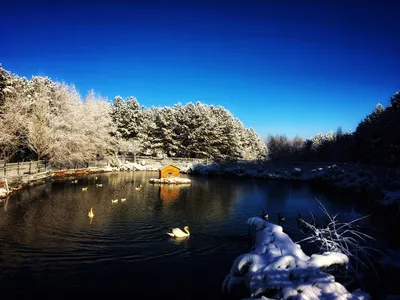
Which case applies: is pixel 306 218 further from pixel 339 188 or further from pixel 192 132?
pixel 192 132

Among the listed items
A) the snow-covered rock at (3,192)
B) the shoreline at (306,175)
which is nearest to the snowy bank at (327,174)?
the shoreline at (306,175)

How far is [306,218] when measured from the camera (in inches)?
707

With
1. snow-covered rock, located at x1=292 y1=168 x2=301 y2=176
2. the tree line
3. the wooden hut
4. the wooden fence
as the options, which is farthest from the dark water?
snow-covered rock, located at x1=292 y1=168 x2=301 y2=176

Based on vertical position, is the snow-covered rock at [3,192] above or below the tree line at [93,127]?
below

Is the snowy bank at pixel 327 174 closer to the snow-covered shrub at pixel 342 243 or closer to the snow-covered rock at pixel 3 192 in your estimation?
the snow-covered shrub at pixel 342 243

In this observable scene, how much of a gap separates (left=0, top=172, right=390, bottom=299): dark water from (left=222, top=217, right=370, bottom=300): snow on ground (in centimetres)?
278

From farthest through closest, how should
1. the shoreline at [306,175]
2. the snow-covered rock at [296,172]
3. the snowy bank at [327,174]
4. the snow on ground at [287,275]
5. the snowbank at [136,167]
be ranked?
the snowbank at [136,167] < the snow-covered rock at [296,172] < the snowy bank at [327,174] < the shoreline at [306,175] < the snow on ground at [287,275]

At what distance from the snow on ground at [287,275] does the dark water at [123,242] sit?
2.78 metres

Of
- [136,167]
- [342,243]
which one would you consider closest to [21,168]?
[136,167]

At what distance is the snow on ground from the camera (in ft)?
18.6

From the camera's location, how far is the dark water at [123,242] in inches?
342

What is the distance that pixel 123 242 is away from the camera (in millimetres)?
12398

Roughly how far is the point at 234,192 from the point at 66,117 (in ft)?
76.8

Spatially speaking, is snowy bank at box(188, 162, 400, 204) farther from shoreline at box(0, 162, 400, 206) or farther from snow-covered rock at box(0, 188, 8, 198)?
snow-covered rock at box(0, 188, 8, 198)
